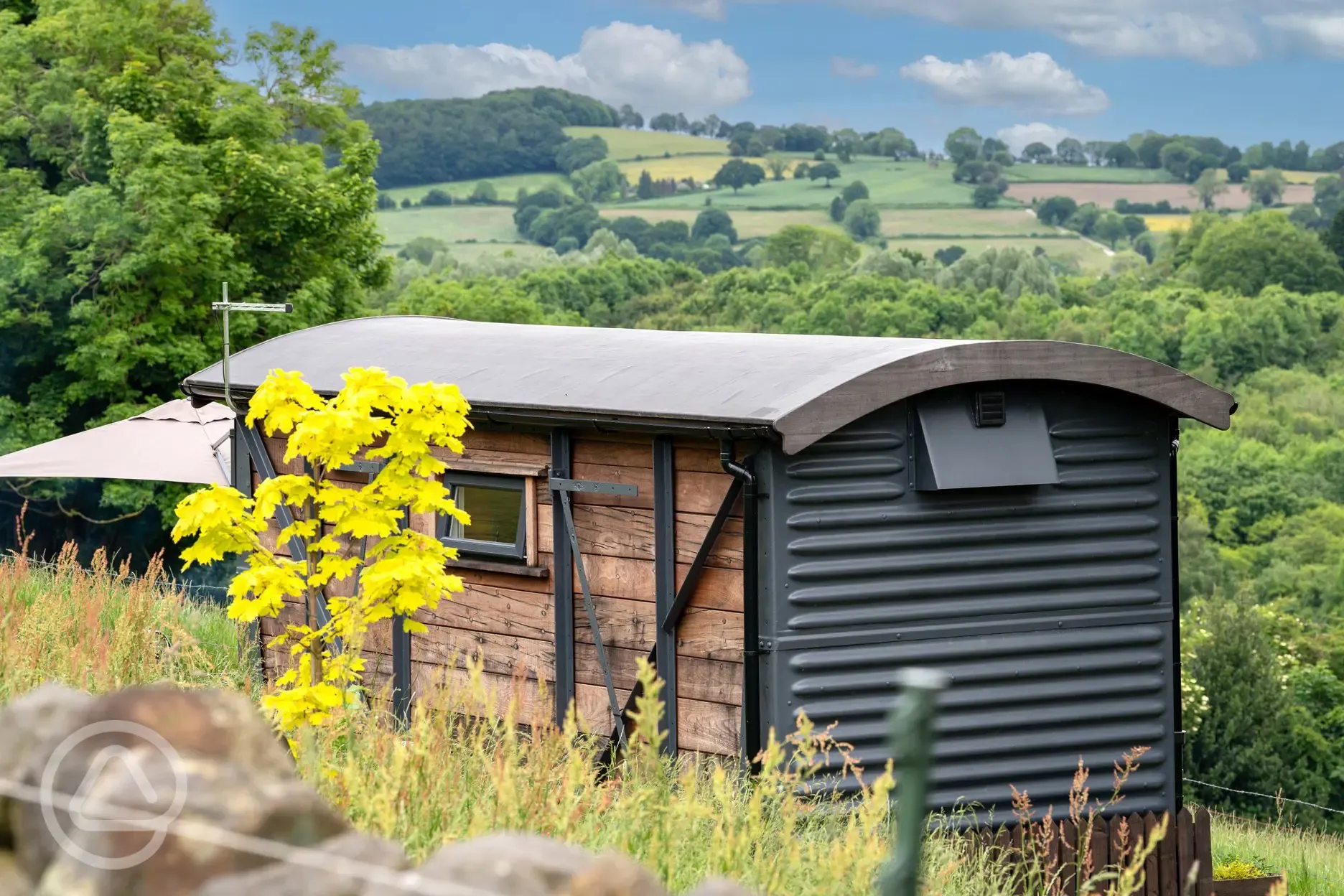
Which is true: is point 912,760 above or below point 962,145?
below

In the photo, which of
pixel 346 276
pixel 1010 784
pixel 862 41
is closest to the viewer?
pixel 1010 784

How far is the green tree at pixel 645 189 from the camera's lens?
430ft

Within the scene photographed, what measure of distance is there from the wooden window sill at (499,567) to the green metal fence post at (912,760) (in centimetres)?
641

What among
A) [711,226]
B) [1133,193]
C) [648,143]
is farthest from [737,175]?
[1133,193]

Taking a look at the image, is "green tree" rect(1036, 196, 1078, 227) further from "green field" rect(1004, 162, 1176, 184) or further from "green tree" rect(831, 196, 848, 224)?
"green tree" rect(831, 196, 848, 224)

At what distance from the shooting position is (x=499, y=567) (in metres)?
9.10

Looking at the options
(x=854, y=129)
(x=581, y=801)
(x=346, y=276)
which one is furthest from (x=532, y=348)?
(x=854, y=129)

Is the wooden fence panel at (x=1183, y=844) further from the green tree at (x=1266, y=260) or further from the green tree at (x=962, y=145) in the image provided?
the green tree at (x=962, y=145)

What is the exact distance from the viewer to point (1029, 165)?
145 m

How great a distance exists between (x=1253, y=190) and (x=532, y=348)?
13380cm

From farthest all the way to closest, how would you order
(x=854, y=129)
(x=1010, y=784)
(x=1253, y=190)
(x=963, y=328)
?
(x=854, y=129) < (x=1253, y=190) < (x=963, y=328) < (x=1010, y=784)

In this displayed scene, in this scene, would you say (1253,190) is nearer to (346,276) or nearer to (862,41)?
(862,41)

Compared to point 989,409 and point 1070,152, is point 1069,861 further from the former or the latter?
point 1070,152

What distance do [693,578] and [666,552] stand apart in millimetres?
286
